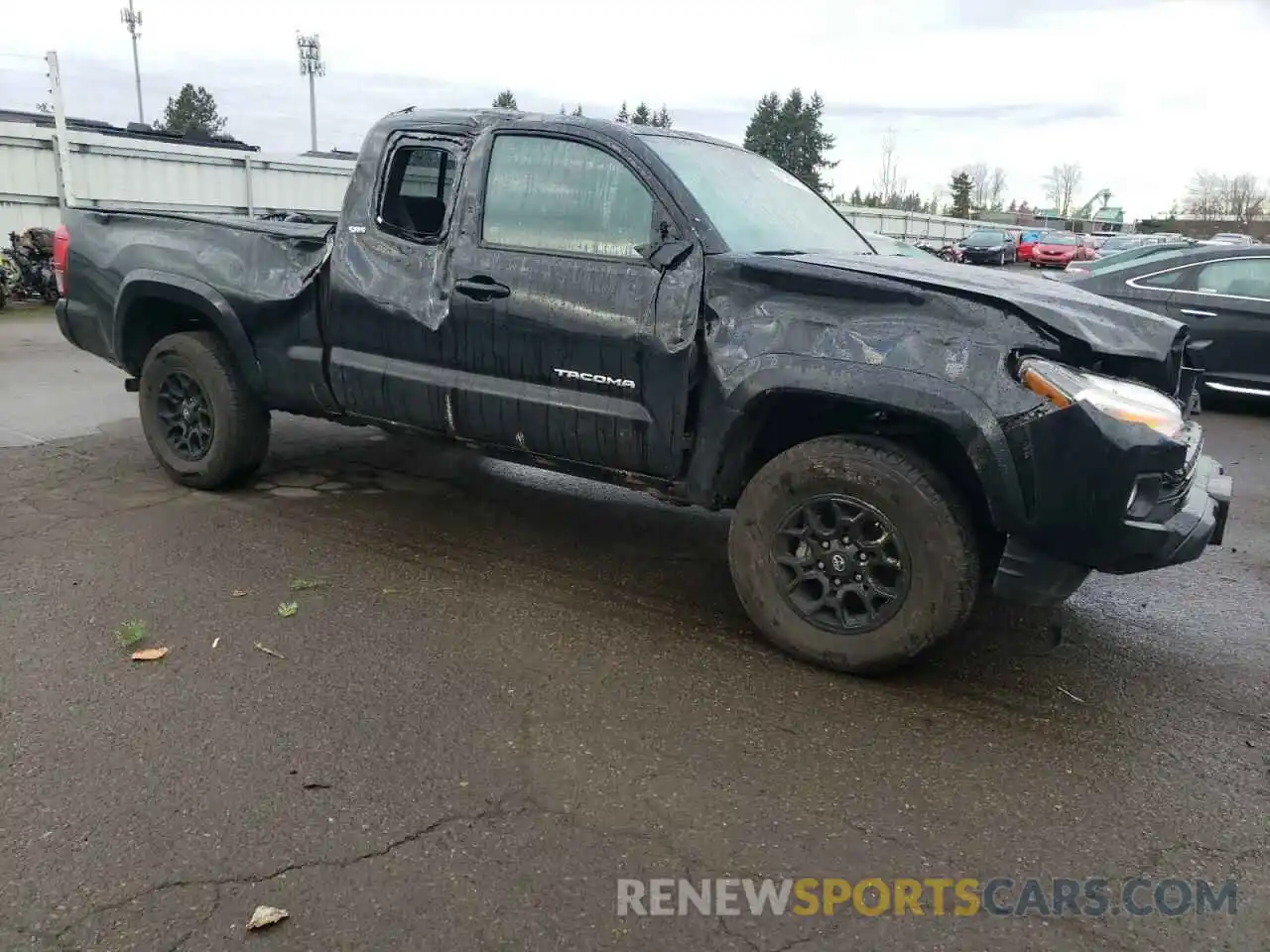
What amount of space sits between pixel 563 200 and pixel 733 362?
111 centimetres

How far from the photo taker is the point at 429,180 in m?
4.56

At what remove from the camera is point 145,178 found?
15.1 meters

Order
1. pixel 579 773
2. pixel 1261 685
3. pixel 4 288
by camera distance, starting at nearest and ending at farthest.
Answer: pixel 579 773, pixel 1261 685, pixel 4 288

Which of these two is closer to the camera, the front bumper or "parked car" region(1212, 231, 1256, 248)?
the front bumper

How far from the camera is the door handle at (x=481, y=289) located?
13.6 feet

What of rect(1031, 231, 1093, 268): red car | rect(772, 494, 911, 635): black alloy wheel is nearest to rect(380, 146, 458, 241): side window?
rect(772, 494, 911, 635): black alloy wheel

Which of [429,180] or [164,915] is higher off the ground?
[429,180]

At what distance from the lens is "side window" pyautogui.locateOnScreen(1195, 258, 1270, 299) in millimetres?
8508

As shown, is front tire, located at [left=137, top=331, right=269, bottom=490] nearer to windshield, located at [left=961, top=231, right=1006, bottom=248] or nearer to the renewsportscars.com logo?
the renewsportscars.com logo

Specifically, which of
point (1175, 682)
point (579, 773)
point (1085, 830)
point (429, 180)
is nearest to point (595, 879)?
point (579, 773)

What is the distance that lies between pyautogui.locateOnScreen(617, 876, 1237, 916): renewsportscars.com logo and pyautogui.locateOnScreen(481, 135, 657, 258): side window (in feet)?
7.84

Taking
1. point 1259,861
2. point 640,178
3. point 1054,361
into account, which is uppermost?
point 640,178

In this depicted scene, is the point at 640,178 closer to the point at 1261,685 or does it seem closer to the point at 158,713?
the point at 158,713

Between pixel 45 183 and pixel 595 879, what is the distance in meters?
15.1
